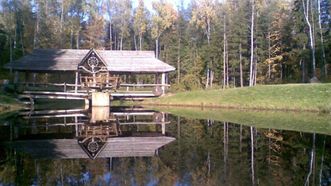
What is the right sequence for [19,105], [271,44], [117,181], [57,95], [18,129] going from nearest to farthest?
[117,181], [18,129], [19,105], [57,95], [271,44]

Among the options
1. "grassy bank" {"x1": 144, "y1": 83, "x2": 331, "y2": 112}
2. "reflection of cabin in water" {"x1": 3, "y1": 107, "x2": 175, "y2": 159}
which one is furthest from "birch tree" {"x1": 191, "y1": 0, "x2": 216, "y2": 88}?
"reflection of cabin in water" {"x1": 3, "y1": 107, "x2": 175, "y2": 159}

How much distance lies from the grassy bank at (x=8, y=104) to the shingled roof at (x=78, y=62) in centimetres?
573

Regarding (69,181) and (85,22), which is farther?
(85,22)

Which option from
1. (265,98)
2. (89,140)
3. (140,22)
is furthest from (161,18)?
(89,140)

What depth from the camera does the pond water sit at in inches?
390

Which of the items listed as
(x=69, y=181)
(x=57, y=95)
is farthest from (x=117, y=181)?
(x=57, y=95)

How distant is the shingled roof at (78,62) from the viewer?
1690 inches

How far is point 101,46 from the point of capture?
244ft

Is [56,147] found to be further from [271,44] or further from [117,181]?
[271,44]

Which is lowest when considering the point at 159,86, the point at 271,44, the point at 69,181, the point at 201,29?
the point at 69,181

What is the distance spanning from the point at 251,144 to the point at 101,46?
202ft

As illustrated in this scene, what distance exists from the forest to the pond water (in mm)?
33637

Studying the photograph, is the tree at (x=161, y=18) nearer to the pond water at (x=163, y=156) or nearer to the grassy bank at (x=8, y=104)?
the grassy bank at (x=8, y=104)

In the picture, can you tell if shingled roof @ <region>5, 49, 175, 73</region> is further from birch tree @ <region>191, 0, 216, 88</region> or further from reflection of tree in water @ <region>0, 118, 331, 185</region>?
reflection of tree in water @ <region>0, 118, 331, 185</region>
